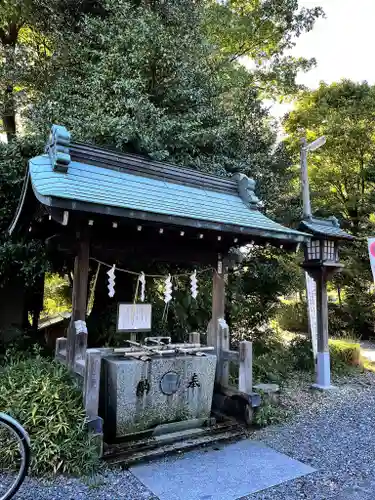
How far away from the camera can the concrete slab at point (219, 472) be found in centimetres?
325

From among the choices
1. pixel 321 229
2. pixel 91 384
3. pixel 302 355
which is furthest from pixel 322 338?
pixel 91 384

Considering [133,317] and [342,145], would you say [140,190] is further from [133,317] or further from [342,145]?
[342,145]

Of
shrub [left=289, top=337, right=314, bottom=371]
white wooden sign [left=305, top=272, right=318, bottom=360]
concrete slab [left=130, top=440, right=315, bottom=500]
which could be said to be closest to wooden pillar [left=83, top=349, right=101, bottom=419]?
concrete slab [left=130, top=440, right=315, bottom=500]

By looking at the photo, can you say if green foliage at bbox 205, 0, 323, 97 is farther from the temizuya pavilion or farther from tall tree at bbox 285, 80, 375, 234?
the temizuya pavilion

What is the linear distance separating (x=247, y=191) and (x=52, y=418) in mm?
4601

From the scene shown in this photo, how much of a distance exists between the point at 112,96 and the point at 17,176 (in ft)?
8.56

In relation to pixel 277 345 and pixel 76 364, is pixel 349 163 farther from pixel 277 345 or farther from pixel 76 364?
pixel 76 364

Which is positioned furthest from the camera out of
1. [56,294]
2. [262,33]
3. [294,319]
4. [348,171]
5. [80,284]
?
[294,319]

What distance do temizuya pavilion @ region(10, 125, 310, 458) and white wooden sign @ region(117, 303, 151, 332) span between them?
19.3 inches

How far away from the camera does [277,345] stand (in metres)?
9.13

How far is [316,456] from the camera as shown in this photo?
4.05 metres

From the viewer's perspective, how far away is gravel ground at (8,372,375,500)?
3.18m

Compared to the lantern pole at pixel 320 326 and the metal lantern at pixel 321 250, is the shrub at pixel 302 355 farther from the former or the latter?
the metal lantern at pixel 321 250

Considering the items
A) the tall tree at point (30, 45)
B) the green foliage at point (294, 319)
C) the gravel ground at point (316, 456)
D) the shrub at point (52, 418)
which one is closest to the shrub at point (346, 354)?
the gravel ground at point (316, 456)
